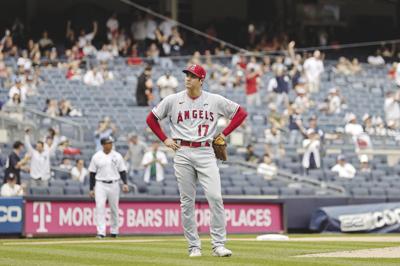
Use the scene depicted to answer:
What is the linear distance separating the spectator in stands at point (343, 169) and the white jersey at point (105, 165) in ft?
29.0

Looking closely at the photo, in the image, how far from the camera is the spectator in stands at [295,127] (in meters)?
26.1

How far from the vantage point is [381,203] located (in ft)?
74.9

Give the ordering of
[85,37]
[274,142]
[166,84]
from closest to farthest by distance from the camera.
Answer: [274,142], [166,84], [85,37]

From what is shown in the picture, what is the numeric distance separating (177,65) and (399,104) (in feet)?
22.6

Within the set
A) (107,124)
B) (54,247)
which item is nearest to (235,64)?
(107,124)

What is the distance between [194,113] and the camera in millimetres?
11164

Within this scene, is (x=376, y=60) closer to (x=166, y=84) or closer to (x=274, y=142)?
(x=166, y=84)

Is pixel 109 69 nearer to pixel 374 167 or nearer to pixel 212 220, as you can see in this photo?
pixel 374 167

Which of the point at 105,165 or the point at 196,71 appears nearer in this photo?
the point at 196,71

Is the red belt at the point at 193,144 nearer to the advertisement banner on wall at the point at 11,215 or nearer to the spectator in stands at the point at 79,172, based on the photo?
the advertisement banner on wall at the point at 11,215

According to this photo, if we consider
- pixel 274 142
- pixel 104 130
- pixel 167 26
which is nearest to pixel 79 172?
pixel 104 130

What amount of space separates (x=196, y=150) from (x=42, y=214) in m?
9.35

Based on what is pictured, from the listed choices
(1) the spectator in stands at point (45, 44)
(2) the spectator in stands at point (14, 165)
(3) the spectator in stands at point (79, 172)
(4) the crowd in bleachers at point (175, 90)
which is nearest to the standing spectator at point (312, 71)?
(4) the crowd in bleachers at point (175, 90)

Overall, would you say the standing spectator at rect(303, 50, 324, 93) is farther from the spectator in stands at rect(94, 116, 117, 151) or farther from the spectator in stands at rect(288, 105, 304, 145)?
the spectator in stands at rect(94, 116, 117, 151)
